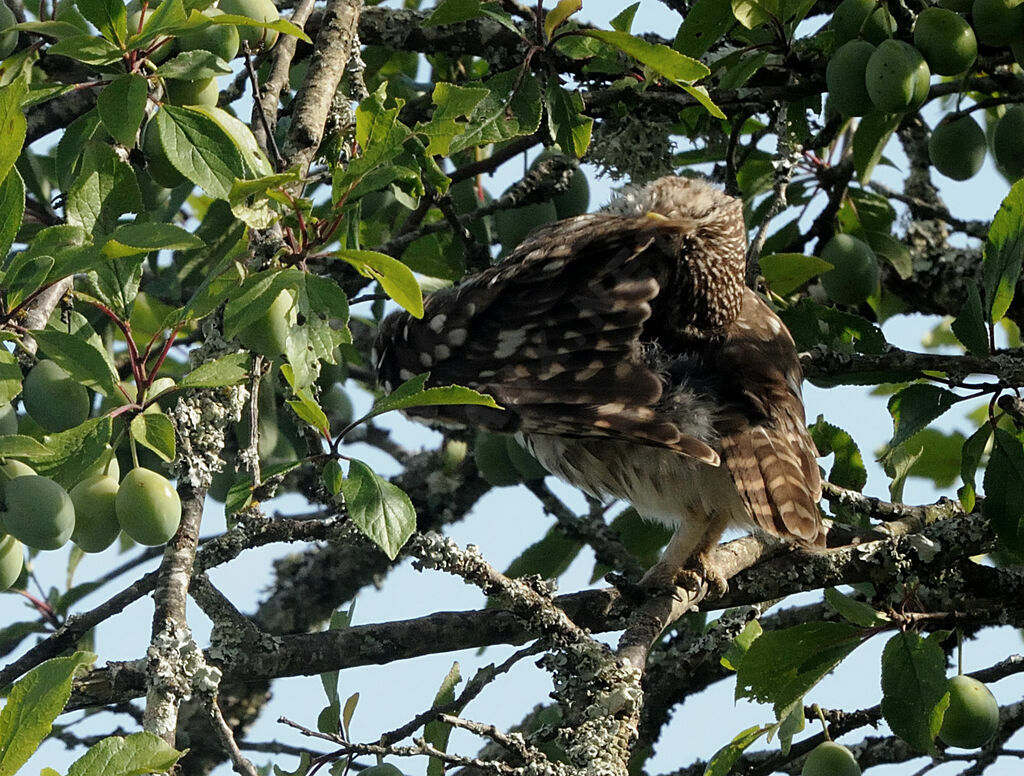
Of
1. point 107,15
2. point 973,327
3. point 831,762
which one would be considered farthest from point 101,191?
point 831,762

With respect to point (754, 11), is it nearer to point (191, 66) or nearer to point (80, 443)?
point (191, 66)

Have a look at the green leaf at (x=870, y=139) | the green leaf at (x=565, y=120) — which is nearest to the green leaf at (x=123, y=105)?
the green leaf at (x=565, y=120)

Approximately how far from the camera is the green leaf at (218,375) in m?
2.12

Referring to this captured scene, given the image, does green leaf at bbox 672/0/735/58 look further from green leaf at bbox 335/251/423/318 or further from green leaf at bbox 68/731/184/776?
green leaf at bbox 68/731/184/776

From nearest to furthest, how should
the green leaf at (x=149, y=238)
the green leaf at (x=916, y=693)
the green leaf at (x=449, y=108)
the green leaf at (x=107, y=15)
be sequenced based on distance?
the green leaf at (x=149, y=238)
the green leaf at (x=107, y=15)
the green leaf at (x=449, y=108)
the green leaf at (x=916, y=693)

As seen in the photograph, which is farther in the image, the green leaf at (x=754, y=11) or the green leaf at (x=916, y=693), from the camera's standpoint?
A: the green leaf at (x=754, y=11)

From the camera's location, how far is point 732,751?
2.79 metres

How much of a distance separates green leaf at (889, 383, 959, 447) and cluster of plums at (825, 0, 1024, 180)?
26.0 inches

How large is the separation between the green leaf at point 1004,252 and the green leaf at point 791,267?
509mm

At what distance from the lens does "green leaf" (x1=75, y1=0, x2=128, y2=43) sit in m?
2.08

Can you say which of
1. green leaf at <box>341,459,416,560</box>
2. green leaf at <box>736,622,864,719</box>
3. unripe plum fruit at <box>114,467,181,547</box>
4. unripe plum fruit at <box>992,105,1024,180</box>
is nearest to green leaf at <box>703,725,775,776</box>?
green leaf at <box>736,622,864,719</box>

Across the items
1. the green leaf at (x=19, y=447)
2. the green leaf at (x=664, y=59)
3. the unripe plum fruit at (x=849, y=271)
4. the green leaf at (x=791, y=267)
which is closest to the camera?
the green leaf at (x=19, y=447)

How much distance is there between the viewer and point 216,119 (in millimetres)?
2148

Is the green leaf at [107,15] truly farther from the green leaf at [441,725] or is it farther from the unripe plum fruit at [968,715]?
the unripe plum fruit at [968,715]
